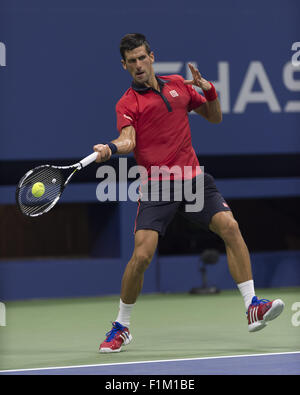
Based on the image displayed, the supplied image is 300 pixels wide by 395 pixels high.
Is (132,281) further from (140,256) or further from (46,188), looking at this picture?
(46,188)

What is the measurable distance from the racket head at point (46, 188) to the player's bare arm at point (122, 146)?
0.28m

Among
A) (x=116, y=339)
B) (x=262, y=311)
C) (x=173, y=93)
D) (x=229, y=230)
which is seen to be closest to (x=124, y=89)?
(x=173, y=93)

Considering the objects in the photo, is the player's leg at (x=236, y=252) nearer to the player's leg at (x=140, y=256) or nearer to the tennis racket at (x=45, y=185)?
the player's leg at (x=140, y=256)

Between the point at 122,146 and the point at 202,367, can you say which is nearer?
the point at 202,367

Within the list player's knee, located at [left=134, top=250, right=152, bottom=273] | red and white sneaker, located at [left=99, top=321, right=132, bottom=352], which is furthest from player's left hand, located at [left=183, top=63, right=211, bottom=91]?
red and white sneaker, located at [left=99, top=321, right=132, bottom=352]

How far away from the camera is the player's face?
5.86 m

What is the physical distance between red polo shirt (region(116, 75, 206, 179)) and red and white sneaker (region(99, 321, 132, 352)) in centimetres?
94

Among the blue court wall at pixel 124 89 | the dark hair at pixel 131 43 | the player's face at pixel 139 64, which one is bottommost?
the player's face at pixel 139 64


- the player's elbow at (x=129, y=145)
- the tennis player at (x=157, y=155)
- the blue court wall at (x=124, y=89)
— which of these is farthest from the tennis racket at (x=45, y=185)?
the blue court wall at (x=124, y=89)

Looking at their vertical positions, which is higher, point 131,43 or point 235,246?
point 131,43

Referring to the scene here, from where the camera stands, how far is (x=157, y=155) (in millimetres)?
5930

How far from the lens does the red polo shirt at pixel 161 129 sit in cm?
593

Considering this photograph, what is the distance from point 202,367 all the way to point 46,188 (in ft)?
4.52
